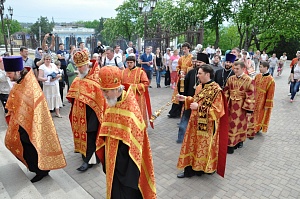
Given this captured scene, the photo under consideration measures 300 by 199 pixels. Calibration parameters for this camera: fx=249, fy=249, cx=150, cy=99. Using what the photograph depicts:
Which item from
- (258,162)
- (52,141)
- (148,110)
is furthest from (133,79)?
(258,162)

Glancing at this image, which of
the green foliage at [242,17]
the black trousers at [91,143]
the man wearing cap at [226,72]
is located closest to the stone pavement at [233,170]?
the black trousers at [91,143]

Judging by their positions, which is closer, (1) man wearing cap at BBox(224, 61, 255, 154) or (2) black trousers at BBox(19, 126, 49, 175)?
(2) black trousers at BBox(19, 126, 49, 175)

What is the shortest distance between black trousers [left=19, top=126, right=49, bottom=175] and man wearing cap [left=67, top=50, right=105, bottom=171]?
86 cm

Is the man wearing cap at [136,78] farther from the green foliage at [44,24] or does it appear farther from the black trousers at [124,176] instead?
the green foliage at [44,24]

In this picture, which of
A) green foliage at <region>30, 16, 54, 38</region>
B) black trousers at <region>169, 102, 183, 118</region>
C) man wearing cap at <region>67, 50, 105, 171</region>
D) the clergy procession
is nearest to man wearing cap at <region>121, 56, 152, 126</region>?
the clergy procession

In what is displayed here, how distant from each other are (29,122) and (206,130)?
9.35 feet

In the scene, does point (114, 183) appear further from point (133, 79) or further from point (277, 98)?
point (277, 98)

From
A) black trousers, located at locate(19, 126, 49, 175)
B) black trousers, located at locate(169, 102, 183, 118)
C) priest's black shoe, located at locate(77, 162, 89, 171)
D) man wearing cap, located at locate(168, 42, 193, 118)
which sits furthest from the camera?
black trousers, located at locate(169, 102, 183, 118)

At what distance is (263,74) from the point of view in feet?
22.1

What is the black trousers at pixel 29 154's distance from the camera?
3.84 metres

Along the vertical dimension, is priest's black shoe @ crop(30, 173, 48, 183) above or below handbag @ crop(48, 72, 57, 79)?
below

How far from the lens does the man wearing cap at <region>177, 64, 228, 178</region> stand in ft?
13.8

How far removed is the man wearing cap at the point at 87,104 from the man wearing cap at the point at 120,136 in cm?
163

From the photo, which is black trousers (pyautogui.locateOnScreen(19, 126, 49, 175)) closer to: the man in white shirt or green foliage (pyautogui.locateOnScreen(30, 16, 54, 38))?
the man in white shirt
